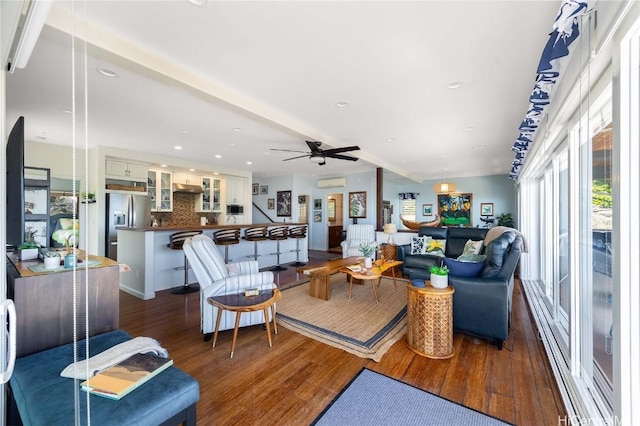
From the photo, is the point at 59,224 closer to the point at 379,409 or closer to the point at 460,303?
the point at 379,409

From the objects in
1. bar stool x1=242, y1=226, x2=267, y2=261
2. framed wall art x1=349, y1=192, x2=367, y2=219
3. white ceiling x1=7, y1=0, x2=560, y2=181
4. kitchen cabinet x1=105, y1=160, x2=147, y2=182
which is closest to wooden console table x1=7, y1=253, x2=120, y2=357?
white ceiling x1=7, y1=0, x2=560, y2=181

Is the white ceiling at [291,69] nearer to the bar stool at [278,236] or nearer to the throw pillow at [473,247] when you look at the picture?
the throw pillow at [473,247]

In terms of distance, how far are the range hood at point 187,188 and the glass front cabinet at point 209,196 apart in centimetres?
Answer: 20

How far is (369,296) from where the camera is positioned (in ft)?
13.1

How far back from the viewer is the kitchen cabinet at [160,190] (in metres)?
6.07

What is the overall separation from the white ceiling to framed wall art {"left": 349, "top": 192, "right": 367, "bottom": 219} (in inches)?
169

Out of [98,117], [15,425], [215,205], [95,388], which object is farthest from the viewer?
[215,205]

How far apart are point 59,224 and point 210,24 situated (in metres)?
5.02

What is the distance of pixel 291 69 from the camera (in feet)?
7.70

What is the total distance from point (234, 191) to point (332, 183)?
3.22m

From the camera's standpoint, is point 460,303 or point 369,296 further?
point 369,296

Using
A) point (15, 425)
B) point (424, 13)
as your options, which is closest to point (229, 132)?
point (424, 13)

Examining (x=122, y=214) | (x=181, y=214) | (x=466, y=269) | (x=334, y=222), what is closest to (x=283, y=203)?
(x=334, y=222)

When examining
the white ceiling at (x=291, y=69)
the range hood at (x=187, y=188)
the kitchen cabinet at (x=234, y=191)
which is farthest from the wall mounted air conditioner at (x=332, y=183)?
the white ceiling at (x=291, y=69)
